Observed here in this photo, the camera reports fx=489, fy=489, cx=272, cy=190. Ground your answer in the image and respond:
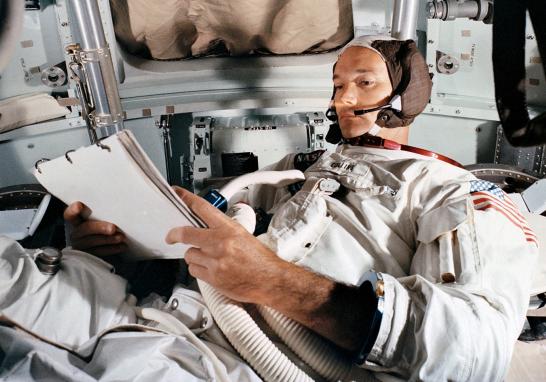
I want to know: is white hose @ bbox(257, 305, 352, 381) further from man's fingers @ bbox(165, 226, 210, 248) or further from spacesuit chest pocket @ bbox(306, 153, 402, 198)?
spacesuit chest pocket @ bbox(306, 153, 402, 198)

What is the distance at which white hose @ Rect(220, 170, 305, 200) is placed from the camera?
1702 mm

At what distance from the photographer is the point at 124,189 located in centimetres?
112

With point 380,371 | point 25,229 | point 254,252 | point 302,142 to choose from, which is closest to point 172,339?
point 254,252

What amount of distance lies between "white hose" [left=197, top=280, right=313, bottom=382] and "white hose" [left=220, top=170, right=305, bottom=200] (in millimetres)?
449

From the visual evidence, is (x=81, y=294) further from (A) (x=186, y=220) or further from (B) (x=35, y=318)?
(A) (x=186, y=220)

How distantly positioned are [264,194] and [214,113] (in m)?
0.89

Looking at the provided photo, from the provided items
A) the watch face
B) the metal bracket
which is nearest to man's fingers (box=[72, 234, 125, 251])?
the watch face

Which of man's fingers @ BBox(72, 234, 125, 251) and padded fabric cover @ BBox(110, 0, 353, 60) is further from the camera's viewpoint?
padded fabric cover @ BBox(110, 0, 353, 60)

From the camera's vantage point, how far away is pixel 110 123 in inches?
83.3

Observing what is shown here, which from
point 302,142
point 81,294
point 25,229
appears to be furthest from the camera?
point 302,142

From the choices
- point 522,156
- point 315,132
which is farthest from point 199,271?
point 522,156

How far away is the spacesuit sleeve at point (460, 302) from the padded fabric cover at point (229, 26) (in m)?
1.76

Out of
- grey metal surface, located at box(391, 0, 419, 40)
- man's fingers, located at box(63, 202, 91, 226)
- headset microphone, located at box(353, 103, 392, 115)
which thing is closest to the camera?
man's fingers, located at box(63, 202, 91, 226)

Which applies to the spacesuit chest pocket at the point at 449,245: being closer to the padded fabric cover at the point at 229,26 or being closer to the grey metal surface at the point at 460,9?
the grey metal surface at the point at 460,9
